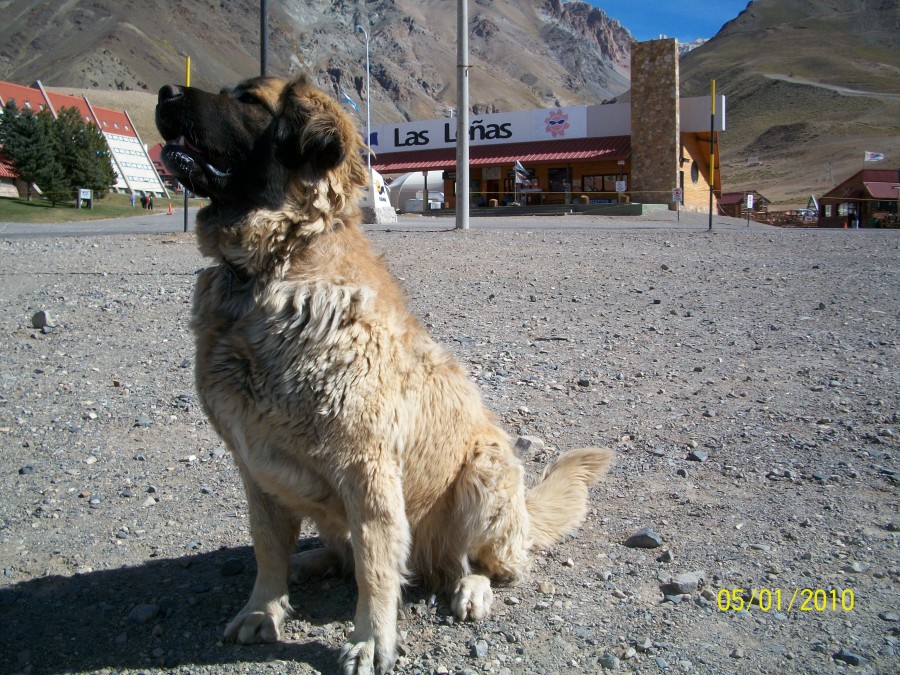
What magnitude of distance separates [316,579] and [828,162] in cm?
12306

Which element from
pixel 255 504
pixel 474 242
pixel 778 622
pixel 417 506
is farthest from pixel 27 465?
pixel 474 242

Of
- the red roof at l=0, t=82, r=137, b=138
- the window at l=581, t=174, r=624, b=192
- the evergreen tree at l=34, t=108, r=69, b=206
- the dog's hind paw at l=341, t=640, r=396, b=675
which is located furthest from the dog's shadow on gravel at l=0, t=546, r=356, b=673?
the red roof at l=0, t=82, r=137, b=138

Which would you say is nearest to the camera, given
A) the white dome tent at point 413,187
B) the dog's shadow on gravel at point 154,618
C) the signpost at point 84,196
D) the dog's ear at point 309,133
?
the dog's shadow on gravel at point 154,618

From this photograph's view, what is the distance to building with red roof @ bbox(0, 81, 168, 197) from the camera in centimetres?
7438

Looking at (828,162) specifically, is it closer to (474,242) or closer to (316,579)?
(474,242)

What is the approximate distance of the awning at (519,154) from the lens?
4284 cm

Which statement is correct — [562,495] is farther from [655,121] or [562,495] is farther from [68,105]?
[68,105]

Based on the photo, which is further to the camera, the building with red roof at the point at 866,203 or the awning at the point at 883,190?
the awning at the point at 883,190

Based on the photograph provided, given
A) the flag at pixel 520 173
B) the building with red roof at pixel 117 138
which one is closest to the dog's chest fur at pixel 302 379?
the flag at pixel 520 173

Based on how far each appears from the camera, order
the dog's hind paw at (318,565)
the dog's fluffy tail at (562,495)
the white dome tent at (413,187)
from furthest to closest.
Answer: the white dome tent at (413,187) < the dog's fluffy tail at (562,495) < the dog's hind paw at (318,565)

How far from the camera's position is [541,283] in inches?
465

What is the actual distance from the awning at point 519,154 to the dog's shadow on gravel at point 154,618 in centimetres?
3792

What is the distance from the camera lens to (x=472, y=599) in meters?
3.30

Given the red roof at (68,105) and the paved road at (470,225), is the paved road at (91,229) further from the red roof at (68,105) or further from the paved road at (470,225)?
the red roof at (68,105)
